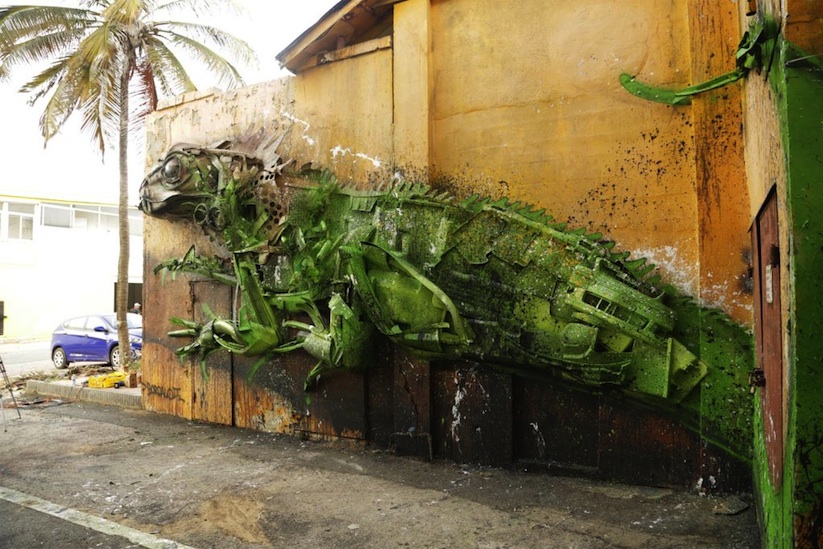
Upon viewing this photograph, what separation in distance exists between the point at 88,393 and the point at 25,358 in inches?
396

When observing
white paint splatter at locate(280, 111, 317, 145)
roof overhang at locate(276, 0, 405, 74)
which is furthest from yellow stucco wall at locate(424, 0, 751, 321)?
white paint splatter at locate(280, 111, 317, 145)

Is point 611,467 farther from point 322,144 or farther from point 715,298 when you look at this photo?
point 322,144

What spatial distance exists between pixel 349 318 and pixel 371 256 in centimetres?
71

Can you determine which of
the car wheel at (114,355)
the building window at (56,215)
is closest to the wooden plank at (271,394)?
the car wheel at (114,355)

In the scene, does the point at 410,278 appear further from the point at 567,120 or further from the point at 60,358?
the point at 60,358

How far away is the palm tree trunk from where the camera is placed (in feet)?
41.3

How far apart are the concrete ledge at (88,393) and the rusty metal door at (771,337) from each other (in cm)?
896

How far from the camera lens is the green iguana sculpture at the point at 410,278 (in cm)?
512

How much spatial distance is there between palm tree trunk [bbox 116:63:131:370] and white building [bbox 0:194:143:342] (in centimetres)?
1275

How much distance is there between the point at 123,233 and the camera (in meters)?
12.8

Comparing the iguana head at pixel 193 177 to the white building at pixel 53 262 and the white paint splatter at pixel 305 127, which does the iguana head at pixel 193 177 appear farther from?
the white building at pixel 53 262

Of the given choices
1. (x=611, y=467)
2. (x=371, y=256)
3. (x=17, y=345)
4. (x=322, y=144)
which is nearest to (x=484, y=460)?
(x=611, y=467)

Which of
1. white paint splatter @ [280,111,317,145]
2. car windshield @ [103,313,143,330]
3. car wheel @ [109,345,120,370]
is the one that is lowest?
car wheel @ [109,345,120,370]

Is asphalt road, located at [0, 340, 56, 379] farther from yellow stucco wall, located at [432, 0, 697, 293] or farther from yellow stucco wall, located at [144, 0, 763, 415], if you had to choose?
yellow stucco wall, located at [432, 0, 697, 293]
